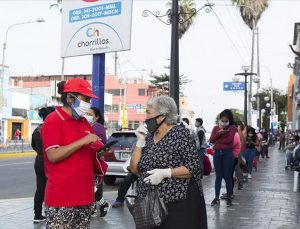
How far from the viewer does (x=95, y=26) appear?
26.5ft

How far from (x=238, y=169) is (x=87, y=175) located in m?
8.44

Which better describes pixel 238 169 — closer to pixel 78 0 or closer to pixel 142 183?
pixel 78 0

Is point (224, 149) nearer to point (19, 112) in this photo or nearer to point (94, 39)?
point (94, 39)

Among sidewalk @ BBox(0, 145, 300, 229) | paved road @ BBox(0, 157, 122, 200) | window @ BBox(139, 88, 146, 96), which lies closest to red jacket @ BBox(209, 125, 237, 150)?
sidewalk @ BBox(0, 145, 300, 229)

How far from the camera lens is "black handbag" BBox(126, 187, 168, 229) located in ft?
12.4

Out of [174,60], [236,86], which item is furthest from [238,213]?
[236,86]

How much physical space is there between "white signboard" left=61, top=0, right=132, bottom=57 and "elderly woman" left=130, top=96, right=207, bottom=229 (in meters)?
3.95

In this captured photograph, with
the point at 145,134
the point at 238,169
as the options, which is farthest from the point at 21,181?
the point at 145,134

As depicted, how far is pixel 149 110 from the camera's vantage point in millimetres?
4074

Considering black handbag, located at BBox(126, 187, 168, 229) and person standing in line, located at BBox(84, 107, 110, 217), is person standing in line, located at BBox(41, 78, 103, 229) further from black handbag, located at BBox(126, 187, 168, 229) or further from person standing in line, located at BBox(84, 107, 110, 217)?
person standing in line, located at BBox(84, 107, 110, 217)

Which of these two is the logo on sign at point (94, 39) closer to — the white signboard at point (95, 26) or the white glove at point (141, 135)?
the white signboard at point (95, 26)

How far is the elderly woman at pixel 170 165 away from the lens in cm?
389

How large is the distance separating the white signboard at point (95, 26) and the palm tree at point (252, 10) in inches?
1205

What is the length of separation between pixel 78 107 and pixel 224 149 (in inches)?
230
